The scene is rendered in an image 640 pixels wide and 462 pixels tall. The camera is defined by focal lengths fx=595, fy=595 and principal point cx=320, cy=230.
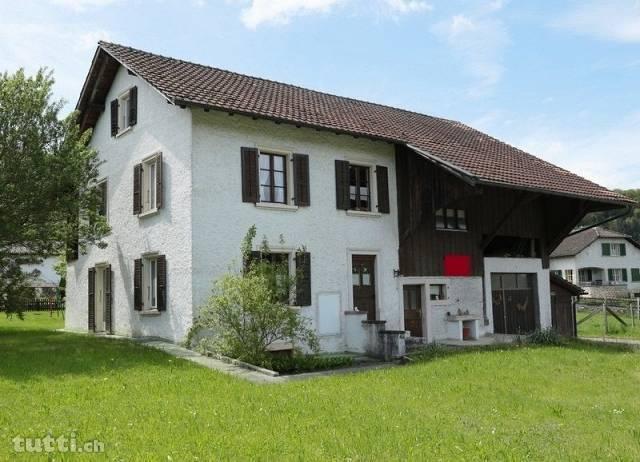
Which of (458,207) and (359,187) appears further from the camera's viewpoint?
(458,207)

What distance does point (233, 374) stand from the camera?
1031 centimetres

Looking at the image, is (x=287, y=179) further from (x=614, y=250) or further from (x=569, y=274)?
(x=614, y=250)

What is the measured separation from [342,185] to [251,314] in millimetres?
5199

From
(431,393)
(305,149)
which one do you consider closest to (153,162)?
(305,149)

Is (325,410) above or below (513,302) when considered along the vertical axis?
below

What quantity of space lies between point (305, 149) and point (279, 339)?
499 cm

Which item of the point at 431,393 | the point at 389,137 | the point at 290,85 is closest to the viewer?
the point at 431,393

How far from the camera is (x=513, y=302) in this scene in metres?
19.8

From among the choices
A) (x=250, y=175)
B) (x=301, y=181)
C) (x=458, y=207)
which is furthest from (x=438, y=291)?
(x=250, y=175)

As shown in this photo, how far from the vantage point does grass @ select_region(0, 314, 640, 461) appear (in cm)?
585

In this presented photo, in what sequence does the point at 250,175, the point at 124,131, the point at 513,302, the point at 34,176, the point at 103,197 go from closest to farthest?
1. the point at 34,176
2. the point at 250,175
3. the point at 124,131
4. the point at 103,197
5. the point at 513,302

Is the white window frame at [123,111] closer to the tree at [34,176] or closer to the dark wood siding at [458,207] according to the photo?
the tree at [34,176]

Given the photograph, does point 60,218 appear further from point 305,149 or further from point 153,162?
point 305,149

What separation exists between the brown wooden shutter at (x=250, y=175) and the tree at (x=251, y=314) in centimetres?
228
